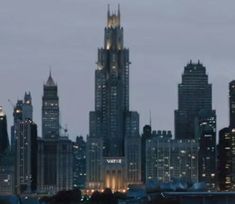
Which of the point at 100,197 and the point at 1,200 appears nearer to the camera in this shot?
the point at 1,200

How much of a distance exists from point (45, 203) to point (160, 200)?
3858 cm

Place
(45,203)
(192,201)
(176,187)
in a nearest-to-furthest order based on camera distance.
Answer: (192,201)
(45,203)
(176,187)

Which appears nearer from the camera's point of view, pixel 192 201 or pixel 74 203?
pixel 192 201

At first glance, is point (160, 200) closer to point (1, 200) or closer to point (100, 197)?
point (1, 200)

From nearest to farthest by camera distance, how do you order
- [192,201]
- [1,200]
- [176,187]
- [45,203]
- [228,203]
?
[228,203] → [192,201] → [1,200] → [45,203] → [176,187]

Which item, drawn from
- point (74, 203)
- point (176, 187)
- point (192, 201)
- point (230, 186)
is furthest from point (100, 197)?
point (230, 186)

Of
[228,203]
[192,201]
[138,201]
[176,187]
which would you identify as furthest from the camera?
[176,187]

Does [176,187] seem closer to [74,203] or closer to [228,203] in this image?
[74,203]

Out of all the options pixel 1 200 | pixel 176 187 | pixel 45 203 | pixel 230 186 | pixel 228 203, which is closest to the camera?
pixel 228 203

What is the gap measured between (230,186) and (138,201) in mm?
76574

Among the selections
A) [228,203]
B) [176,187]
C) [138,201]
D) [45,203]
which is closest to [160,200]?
[228,203]

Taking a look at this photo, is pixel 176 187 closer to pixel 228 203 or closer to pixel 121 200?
pixel 121 200

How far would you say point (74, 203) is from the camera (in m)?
128

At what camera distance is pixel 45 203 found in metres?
138
